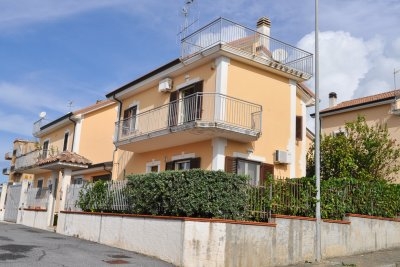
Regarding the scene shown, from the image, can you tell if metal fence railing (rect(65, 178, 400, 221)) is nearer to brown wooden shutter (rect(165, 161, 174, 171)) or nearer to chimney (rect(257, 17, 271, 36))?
brown wooden shutter (rect(165, 161, 174, 171))

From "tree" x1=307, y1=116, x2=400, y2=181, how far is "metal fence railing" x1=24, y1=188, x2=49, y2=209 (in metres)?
13.0

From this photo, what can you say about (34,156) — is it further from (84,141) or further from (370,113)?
(370,113)

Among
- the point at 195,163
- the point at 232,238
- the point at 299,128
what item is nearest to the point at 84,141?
the point at 195,163

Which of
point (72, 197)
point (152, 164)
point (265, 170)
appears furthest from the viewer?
point (152, 164)

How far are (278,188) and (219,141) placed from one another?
3.61 meters

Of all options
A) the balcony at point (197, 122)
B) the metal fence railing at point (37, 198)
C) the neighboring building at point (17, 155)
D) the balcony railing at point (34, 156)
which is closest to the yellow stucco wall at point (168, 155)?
the balcony at point (197, 122)

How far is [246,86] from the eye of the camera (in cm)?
1678

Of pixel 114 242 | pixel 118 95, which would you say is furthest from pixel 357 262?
pixel 118 95

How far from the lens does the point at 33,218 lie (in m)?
20.8

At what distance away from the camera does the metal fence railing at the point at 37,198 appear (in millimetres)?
20372

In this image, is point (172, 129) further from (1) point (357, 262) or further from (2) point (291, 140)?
(1) point (357, 262)

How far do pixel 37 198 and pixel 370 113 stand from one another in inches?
723

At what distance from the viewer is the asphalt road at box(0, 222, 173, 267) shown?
1002 cm

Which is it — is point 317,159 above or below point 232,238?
above
